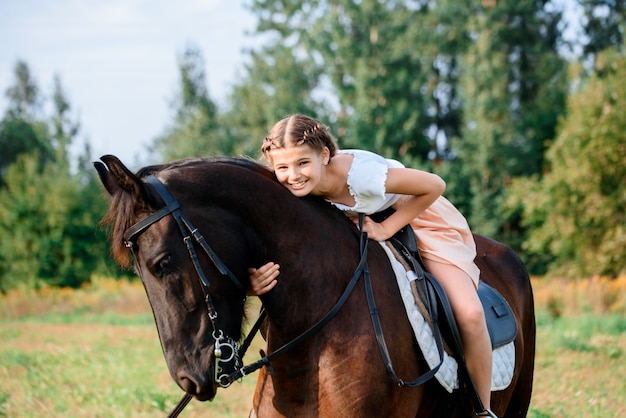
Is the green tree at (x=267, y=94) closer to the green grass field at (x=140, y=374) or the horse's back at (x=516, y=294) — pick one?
the green grass field at (x=140, y=374)

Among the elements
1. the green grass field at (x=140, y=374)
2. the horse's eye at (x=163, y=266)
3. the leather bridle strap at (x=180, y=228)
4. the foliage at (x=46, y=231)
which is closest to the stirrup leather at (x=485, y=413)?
the leather bridle strap at (x=180, y=228)

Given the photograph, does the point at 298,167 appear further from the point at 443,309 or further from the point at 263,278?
the point at 443,309

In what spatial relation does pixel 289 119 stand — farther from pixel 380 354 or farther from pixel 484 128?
pixel 484 128

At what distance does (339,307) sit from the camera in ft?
9.60

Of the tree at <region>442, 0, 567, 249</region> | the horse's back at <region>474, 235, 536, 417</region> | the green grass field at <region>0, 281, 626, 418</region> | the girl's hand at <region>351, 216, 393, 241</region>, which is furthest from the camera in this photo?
the tree at <region>442, 0, 567, 249</region>

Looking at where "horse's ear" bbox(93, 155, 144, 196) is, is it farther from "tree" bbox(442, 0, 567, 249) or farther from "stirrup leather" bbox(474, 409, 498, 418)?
"tree" bbox(442, 0, 567, 249)

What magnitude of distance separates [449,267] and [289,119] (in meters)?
1.21

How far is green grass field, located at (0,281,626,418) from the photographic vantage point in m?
6.15

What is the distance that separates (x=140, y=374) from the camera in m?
8.03

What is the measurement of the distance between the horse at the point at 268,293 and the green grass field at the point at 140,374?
3.50 metres

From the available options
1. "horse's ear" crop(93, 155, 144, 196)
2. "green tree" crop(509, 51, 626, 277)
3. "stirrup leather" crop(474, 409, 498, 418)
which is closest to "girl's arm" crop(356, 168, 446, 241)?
"stirrup leather" crop(474, 409, 498, 418)

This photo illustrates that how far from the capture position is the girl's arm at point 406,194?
10.6ft

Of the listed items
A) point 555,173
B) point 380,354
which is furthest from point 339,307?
point 555,173

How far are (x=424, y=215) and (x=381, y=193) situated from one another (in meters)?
0.65
